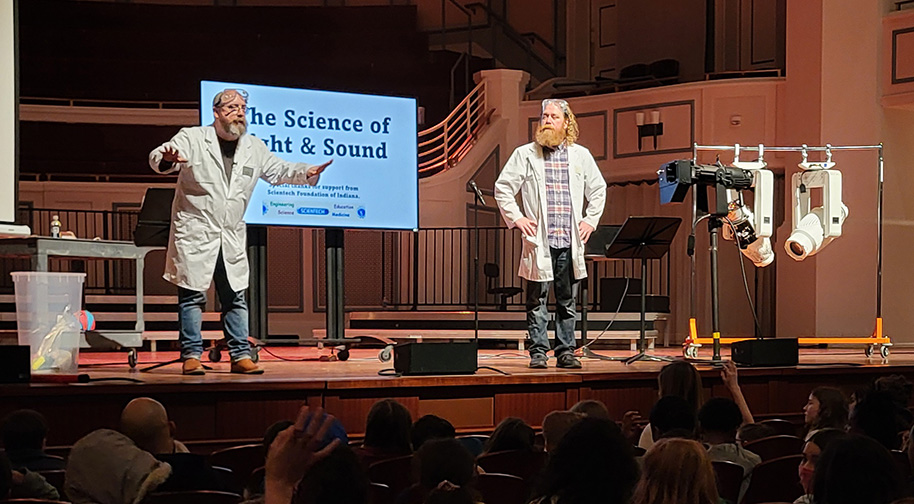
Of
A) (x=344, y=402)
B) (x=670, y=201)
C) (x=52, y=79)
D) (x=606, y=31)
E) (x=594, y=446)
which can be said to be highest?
(x=606, y=31)

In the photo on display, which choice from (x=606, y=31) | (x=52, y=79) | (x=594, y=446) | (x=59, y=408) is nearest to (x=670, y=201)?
(x=59, y=408)

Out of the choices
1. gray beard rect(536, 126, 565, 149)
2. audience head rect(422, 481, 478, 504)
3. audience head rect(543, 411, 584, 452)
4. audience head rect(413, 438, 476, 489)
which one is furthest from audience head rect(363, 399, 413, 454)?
gray beard rect(536, 126, 565, 149)

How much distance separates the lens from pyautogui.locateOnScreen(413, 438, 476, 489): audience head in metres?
2.63

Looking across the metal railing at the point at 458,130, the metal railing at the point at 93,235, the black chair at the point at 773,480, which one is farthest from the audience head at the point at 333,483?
the metal railing at the point at 458,130

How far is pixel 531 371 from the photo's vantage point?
5789mm

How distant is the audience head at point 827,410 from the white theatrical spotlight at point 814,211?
3619 millimetres

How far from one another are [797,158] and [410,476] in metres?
8.36

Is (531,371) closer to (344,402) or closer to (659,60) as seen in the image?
(344,402)

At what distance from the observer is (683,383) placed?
4.10m

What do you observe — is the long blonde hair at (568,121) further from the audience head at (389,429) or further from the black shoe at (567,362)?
the audience head at (389,429)

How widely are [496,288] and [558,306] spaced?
556 cm

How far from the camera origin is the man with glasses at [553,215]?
5969 mm

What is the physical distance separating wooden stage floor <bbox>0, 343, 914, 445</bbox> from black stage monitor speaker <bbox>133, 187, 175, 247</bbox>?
2.44 ft

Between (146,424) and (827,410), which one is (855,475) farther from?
(146,424)
